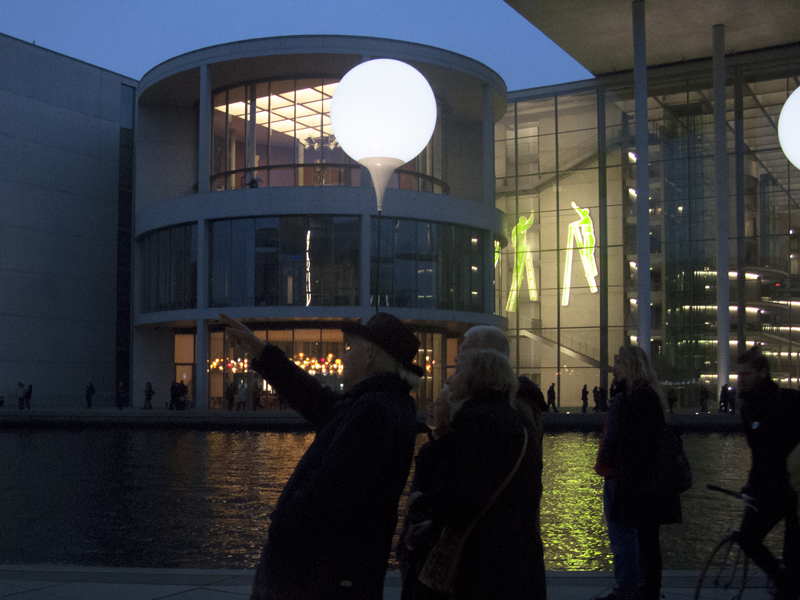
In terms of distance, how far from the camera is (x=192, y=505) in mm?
10281

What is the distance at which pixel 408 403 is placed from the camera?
3.21 metres

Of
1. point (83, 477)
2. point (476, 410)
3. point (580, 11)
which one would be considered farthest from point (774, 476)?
→ point (580, 11)

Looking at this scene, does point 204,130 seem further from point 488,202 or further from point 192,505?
point 192,505

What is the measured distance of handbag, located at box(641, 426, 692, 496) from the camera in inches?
197

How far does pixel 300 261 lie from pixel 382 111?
32.9 metres

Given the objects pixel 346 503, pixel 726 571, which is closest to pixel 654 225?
pixel 726 571

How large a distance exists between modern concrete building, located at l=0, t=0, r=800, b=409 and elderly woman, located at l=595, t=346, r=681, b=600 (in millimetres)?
29809

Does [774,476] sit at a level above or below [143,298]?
below

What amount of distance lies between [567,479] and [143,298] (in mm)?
32356

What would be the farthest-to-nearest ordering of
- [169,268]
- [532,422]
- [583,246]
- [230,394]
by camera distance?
[583,246] < [169,268] < [230,394] < [532,422]

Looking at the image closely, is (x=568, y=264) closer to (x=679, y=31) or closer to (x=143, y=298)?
(x=679, y=31)

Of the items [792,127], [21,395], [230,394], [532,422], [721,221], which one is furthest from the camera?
[21,395]

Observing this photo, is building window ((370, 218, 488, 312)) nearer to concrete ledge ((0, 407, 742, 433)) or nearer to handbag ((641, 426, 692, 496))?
concrete ledge ((0, 407, 742, 433))

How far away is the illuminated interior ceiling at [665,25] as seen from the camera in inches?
1448
